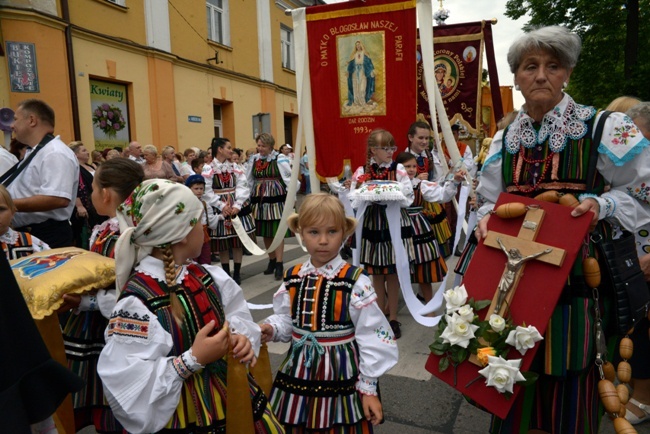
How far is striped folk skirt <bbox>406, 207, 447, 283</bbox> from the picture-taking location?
4.47 meters

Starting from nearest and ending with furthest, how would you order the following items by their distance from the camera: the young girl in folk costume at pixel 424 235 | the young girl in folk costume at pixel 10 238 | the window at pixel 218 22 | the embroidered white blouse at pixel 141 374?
the embroidered white blouse at pixel 141 374
the young girl in folk costume at pixel 10 238
the young girl in folk costume at pixel 424 235
the window at pixel 218 22

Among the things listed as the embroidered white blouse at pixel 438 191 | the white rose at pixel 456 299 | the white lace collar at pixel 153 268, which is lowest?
the white rose at pixel 456 299

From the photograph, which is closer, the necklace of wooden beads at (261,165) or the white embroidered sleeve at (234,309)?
the white embroidered sleeve at (234,309)

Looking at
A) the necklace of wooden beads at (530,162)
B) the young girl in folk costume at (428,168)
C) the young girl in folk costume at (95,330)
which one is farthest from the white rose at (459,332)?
the young girl in folk costume at (428,168)

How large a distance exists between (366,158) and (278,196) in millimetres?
2447

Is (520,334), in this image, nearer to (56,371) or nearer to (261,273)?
(56,371)

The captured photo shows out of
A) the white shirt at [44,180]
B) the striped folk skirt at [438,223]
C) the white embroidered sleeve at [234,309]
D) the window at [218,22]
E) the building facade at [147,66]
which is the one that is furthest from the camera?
the window at [218,22]

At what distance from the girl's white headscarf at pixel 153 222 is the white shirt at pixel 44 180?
6.52ft

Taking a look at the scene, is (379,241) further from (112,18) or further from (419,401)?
(112,18)

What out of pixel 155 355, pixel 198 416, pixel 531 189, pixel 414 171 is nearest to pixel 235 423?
pixel 198 416

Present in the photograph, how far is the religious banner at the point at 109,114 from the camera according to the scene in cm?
1128

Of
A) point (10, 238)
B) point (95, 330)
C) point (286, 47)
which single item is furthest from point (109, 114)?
point (95, 330)

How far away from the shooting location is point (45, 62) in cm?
973

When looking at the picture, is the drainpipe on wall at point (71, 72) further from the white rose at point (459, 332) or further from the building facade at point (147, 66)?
the white rose at point (459, 332)
